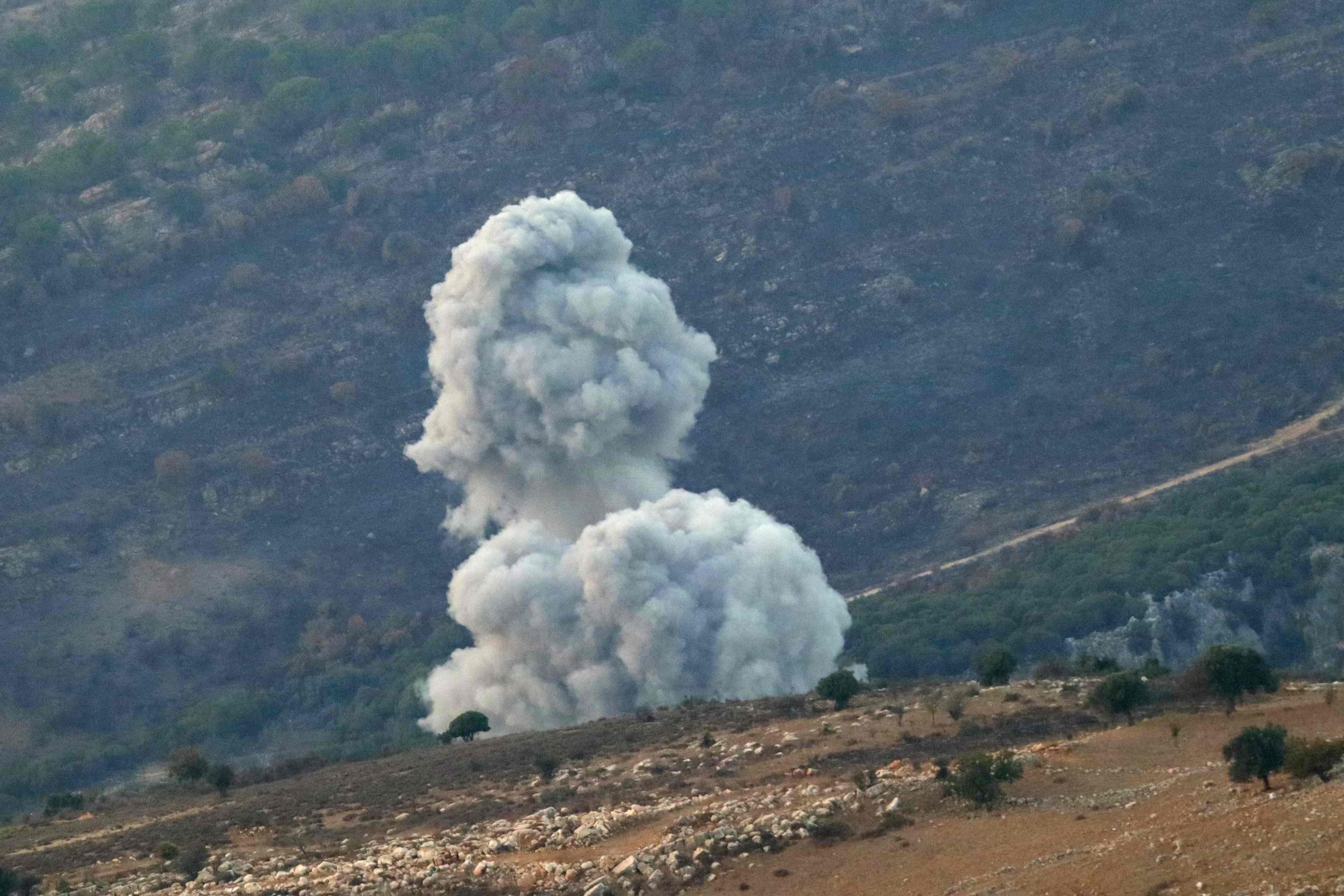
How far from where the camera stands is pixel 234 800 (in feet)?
159

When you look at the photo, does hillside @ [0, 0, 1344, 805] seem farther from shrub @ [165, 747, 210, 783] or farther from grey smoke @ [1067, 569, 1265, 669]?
shrub @ [165, 747, 210, 783]

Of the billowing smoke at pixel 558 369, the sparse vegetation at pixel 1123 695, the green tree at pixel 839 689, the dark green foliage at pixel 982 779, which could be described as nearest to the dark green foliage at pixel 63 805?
the green tree at pixel 839 689

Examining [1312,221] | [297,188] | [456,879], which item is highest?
[297,188]

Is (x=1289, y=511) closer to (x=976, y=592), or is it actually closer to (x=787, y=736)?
(x=976, y=592)

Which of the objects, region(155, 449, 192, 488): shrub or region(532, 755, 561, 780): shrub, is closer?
region(532, 755, 561, 780): shrub

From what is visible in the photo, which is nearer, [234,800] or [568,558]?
[234,800]

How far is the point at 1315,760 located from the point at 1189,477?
50.1 metres

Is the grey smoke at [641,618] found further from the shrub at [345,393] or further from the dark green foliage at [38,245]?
the dark green foliage at [38,245]

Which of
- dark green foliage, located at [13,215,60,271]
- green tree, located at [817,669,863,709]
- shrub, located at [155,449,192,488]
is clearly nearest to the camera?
green tree, located at [817,669,863,709]

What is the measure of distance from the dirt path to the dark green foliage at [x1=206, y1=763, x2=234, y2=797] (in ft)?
103

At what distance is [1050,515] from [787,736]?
37729mm

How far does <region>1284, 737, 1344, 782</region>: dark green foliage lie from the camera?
3256 centimetres

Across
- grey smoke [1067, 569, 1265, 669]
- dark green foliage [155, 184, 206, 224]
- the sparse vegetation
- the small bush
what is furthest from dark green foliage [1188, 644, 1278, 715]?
dark green foliage [155, 184, 206, 224]

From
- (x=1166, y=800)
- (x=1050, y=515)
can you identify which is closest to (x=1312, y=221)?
(x=1050, y=515)
